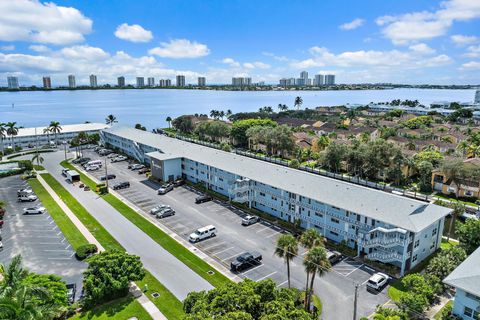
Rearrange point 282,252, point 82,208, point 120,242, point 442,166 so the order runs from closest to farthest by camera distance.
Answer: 1. point 282,252
2. point 120,242
3. point 82,208
4. point 442,166

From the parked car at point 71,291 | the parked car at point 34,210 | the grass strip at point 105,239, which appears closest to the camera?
the grass strip at point 105,239

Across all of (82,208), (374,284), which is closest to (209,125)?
(82,208)

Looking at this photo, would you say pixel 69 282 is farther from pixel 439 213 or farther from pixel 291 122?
pixel 291 122

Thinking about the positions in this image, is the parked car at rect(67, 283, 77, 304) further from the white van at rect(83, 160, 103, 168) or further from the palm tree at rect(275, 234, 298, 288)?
the white van at rect(83, 160, 103, 168)

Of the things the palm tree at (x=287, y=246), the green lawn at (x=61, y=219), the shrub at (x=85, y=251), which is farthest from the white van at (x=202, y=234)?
the palm tree at (x=287, y=246)

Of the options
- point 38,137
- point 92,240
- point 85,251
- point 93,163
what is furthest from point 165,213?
point 38,137

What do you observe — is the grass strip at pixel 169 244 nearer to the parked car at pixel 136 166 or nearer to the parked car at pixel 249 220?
the parked car at pixel 249 220

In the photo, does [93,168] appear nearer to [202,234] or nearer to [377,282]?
[202,234]
